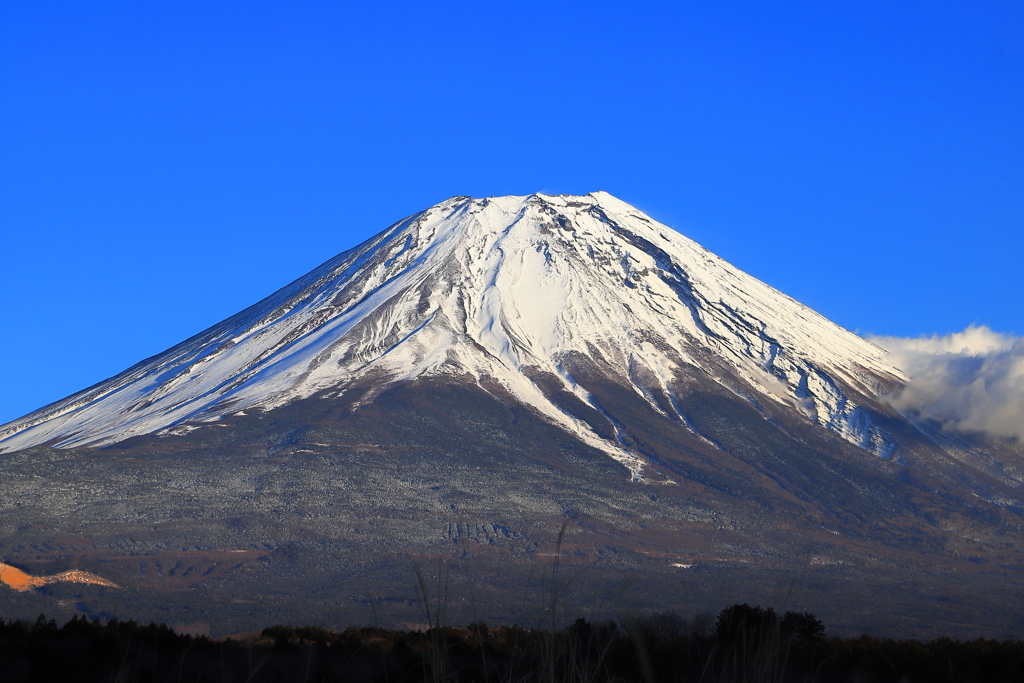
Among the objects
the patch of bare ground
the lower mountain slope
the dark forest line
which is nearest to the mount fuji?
the lower mountain slope

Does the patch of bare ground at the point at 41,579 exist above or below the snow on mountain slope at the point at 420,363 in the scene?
below

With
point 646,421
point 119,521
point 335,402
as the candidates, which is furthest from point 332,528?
point 646,421

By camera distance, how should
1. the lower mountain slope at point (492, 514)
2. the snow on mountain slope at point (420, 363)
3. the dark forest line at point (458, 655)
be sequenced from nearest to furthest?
the dark forest line at point (458, 655)
the lower mountain slope at point (492, 514)
the snow on mountain slope at point (420, 363)

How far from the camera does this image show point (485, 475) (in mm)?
138000

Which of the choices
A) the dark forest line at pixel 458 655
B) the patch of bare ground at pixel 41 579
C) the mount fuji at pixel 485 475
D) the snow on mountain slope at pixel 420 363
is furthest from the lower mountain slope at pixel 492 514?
the dark forest line at pixel 458 655

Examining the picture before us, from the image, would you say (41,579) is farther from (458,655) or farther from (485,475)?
(458,655)

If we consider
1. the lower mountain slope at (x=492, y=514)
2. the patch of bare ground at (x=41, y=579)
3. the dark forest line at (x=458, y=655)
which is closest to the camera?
the dark forest line at (x=458, y=655)

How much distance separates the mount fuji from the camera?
103m

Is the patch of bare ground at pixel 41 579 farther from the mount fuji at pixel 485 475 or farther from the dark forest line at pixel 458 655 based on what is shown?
the dark forest line at pixel 458 655

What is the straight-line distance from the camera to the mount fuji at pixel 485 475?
103 meters

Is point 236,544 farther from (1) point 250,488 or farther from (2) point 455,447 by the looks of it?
(2) point 455,447

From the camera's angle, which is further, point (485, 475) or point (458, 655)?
point (485, 475)

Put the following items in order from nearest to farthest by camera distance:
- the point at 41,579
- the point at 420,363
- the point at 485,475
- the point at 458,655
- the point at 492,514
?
the point at 458,655 → the point at 41,579 → the point at 492,514 → the point at 485,475 → the point at 420,363

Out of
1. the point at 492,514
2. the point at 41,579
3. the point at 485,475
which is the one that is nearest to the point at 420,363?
the point at 485,475
